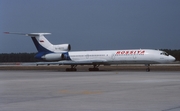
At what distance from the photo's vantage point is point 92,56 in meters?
57.9

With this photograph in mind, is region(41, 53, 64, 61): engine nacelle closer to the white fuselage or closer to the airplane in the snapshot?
the airplane

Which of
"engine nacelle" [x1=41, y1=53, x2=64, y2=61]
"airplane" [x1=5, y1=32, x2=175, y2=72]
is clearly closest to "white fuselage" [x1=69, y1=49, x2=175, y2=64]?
"airplane" [x1=5, y1=32, x2=175, y2=72]

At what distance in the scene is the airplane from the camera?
51438 mm

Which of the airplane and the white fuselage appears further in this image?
the airplane

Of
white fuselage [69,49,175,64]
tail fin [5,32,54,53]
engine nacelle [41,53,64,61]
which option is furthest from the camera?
tail fin [5,32,54,53]

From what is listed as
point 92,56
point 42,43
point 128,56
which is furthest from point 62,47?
point 128,56

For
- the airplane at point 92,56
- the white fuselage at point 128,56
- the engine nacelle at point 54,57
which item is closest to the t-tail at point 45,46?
the airplane at point 92,56

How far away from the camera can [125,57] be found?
5300 cm

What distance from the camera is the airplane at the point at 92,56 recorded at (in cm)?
5144

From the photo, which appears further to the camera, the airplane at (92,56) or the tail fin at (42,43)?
the tail fin at (42,43)

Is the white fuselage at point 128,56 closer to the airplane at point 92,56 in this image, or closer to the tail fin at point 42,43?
the airplane at point 92,56

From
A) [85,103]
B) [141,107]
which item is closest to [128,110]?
[141,107]

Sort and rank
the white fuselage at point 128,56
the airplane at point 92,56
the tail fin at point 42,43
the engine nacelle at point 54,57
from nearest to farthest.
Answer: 1. the white fuselage at point 128,56
2. the airplane at point 92,56
3. the engine nacelle at point 54,57
4. the tail fin at point 42,43

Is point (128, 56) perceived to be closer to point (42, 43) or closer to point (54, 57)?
point (54, 57)
